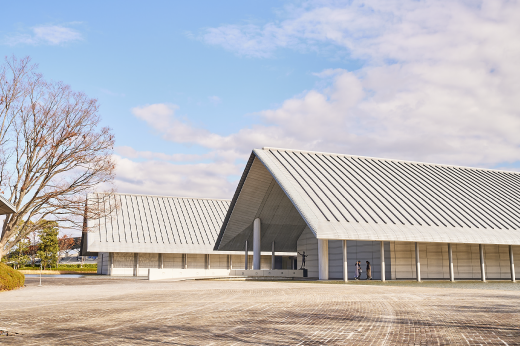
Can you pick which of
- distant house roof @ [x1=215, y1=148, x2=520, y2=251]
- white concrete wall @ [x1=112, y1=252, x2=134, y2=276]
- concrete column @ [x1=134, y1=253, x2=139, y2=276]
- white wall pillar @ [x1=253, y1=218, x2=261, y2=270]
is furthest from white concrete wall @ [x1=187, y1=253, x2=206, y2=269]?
white wall pillar @ [x1=253, y1=218, x2=261, y2=270]

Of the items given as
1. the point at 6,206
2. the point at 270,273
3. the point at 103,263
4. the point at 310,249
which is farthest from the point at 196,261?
the point at 6,206

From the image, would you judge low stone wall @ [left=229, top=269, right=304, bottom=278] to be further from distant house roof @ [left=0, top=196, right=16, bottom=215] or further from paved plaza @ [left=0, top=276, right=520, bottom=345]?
paved plaza @ [left=0, top=276, right=520, bottom=345]

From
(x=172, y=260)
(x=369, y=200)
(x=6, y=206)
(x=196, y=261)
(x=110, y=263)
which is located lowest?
(x=110, y=263)

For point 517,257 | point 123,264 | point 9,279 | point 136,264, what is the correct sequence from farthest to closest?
point 136,264
point 123,264
point 517,257
point 9,279

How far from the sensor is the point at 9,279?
69.9ft

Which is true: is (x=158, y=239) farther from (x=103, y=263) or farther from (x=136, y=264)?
(x=103, y=263)

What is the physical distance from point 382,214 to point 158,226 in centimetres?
2716

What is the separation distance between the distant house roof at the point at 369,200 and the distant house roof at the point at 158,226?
269 inches

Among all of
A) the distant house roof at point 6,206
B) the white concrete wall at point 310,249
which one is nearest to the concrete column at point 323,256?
the white concrete wall at point 310,249

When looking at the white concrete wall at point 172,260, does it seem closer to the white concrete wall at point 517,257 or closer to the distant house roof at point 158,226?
the distant house roof at point 158,226

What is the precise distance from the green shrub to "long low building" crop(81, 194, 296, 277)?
63.7ft

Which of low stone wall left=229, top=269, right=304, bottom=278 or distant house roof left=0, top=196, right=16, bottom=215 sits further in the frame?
low stone wall left=229, top=269, right=304, bottom=278

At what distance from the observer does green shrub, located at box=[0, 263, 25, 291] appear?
20.8 meters

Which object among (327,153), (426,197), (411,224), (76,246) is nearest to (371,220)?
(411,224)
